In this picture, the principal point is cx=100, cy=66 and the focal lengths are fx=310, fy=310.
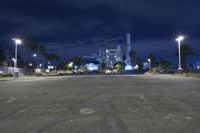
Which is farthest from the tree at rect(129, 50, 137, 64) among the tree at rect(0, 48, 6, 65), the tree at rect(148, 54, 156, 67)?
the tree at rect(0, 48, 6, 65)

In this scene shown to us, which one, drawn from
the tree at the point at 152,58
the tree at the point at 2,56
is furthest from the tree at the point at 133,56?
the tree at the point at 2,56

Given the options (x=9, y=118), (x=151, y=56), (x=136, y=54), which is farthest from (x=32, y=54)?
(x=9, y=118)

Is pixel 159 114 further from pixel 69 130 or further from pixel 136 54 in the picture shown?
pixel 136 54

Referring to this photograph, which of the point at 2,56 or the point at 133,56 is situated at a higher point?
the point at 133,56

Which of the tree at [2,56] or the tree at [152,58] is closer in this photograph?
the tree at [2,56]

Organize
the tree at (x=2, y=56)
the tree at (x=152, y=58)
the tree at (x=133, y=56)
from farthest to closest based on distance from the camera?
the tree at (x=133, y=56)
the tree at (x=152, y=58)
the tree at (x=2, y=56)

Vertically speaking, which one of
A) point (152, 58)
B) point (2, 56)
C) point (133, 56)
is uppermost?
point (133, 56)

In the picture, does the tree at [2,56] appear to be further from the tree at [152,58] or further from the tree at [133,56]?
the tree at [133,56]

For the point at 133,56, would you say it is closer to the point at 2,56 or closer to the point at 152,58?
the point at 152,58

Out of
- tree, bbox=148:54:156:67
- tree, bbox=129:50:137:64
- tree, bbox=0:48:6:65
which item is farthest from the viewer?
tree, bbox=129:50:137:64

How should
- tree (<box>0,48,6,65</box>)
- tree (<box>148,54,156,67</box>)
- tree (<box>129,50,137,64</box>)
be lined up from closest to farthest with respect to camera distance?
tree (<box>0,48,6,65</box>)
tree (<box>148,54,156,67</box>)
tree (<box>129,50,137,64</box>)

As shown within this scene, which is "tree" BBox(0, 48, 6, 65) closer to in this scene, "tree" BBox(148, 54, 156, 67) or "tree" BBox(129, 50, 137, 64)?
"tree" BBox(148, 54, 156, 67)

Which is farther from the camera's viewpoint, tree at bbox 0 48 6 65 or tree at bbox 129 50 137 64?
tree at bbox 129 50 137 64

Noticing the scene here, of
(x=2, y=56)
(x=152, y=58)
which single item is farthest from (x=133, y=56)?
(x=2, y=56)
